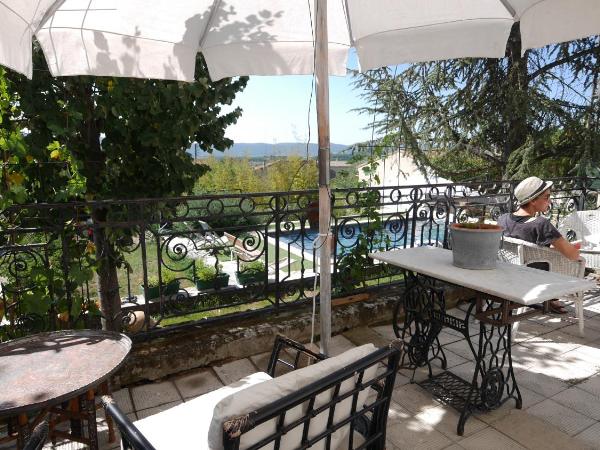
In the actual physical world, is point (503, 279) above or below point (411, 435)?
above

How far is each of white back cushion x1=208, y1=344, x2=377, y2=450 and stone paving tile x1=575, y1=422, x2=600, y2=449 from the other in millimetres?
1554

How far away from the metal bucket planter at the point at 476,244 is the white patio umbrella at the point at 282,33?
83 centimetres

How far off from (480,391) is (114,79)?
3279 millimetres

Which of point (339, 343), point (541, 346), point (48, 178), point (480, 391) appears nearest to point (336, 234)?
point (339, 343)

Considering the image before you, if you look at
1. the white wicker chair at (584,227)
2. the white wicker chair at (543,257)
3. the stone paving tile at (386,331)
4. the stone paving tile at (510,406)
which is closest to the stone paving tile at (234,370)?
the stone paving tile at (386,331)

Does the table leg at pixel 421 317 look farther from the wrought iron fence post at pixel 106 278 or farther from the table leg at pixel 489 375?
the wrought iron fence post at pixel 106 278

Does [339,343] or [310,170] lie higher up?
[310,170]

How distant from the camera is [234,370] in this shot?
2799mm

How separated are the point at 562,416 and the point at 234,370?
6.64ft

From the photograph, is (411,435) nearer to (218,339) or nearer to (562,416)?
(562,416)

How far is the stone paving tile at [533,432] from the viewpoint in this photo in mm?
2043

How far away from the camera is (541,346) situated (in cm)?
313

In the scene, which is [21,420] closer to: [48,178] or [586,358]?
[48,178]

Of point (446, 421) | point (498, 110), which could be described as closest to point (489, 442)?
point (446, 421)
